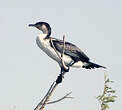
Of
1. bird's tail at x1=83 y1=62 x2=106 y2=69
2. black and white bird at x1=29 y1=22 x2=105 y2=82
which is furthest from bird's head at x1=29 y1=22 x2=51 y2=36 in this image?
bird's tail at x1=83 y1=62 x2=106 y2=69

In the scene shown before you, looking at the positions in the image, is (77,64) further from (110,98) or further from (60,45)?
(110,98)

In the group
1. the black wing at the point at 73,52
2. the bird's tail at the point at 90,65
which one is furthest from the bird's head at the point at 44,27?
the bird's tail at the point at 90,65

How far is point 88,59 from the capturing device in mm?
12430

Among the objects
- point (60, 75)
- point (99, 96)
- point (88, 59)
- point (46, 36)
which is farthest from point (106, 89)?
point (60, 75)

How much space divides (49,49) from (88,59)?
1601 mm

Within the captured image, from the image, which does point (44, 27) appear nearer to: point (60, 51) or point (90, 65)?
point (60, 51)

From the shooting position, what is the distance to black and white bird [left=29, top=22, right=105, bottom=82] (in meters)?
11.5

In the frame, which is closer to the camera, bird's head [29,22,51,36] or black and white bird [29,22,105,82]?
black and white bird [29,22,105,82]

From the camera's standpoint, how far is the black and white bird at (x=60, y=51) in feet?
37.7

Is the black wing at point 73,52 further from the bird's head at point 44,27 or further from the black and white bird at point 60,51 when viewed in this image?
the bird's head at point 44,27

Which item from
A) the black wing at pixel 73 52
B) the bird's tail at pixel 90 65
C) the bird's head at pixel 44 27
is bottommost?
the bird's tail at pixel 90 65

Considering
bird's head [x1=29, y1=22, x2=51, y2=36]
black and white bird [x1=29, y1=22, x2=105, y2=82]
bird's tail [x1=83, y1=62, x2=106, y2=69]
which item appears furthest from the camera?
bird's tail [x1=83, y1=62, x2=106, y2=69]

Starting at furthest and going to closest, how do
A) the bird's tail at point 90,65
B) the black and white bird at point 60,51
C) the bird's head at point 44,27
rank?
the bird's tail at point 90,65, the bird's head at point 44,27, the black and white bird at point 60,51

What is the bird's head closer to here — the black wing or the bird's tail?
the black wing
